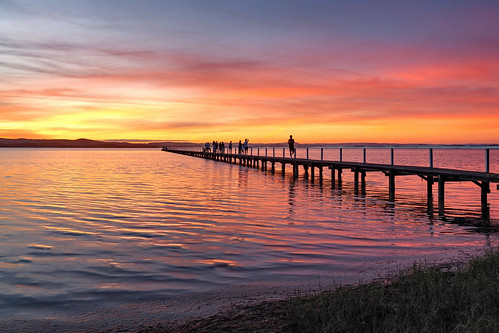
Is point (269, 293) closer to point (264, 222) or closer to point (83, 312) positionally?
point (83, 312)

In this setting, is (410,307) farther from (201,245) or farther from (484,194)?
(484,194)

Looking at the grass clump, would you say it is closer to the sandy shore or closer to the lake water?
the sandy shore

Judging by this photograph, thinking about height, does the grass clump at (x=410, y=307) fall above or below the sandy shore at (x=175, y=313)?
above

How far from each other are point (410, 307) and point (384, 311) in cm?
32

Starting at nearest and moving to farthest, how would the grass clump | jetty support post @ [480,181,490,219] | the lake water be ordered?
the grass clump, the lake water, jetty support post @ [480,181,490,219]

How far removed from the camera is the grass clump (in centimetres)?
512

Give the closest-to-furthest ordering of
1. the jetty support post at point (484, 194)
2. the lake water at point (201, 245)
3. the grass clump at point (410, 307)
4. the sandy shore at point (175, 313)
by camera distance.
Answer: the grass clump at point (410, 307) → the sandy shore at point (175, 313) → the lake water at point (201, 245) → the jetty support post at point (484, 194)

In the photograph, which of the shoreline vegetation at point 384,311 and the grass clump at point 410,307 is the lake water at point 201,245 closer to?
the shoreline vegetation at point 384,311

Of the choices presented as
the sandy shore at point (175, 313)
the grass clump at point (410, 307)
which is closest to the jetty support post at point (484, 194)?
A: the grass clump at point (410, 307)

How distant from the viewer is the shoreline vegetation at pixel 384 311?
203 inches

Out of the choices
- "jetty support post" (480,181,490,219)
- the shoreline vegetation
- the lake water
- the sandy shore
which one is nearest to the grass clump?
the shoreline vegetation

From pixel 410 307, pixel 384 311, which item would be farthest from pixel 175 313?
pixel 410 307

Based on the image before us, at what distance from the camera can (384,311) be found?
5734 mm

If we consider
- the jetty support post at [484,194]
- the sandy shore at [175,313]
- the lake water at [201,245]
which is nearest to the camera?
the sandy shore at [175,313]
